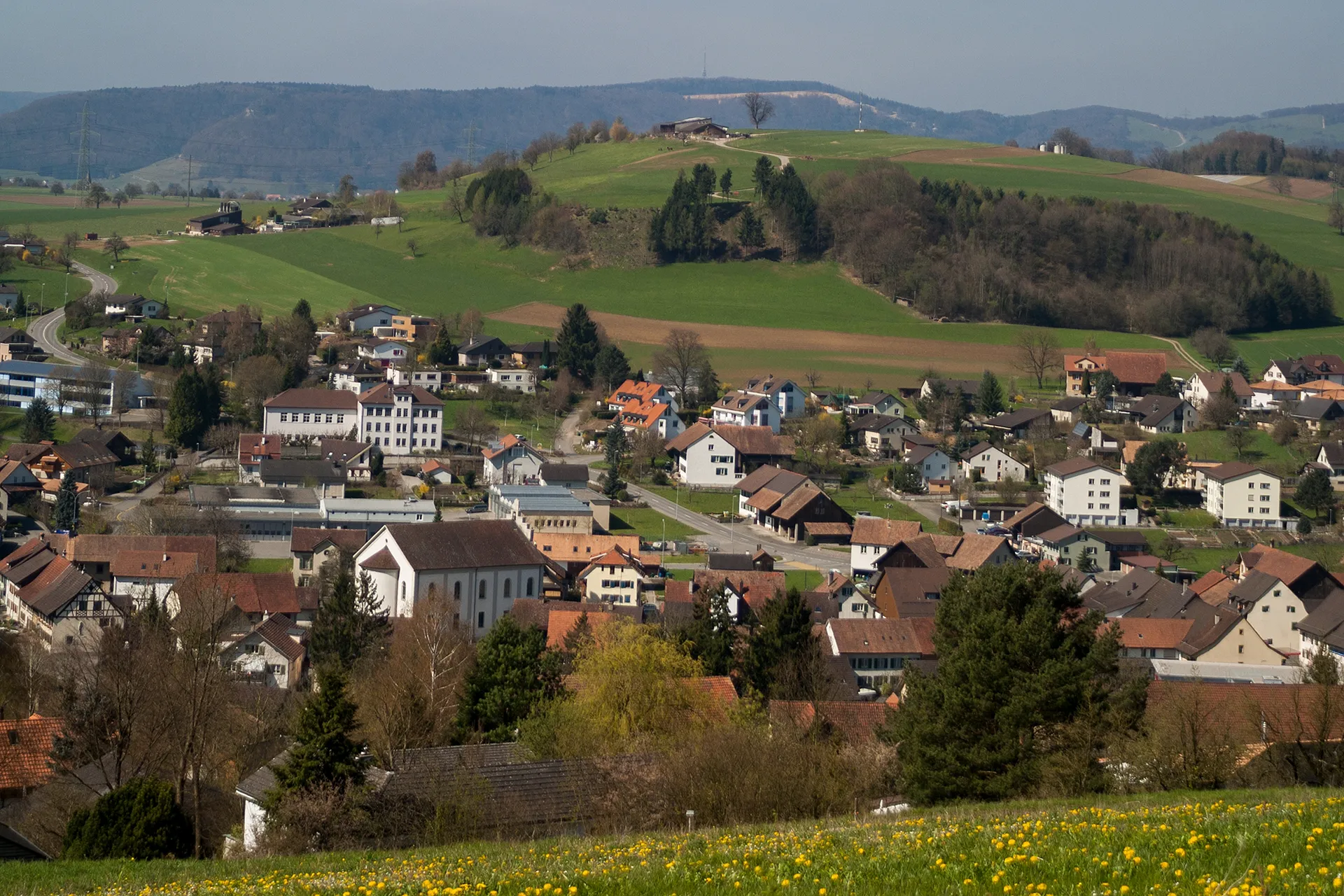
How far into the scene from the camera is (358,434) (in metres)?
53.8

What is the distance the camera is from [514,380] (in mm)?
62281

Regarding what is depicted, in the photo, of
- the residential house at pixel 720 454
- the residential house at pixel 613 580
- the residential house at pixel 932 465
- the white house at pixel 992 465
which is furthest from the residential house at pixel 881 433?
the residential house at pixel 613 580

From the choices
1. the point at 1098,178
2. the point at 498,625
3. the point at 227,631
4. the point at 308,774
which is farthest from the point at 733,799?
the point at 1098,178

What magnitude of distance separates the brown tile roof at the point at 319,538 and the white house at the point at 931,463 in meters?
22.1

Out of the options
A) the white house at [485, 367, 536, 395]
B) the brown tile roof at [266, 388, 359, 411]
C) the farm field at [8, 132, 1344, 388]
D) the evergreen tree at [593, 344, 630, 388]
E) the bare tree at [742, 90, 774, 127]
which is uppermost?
the bare tree at [742, 90, 774, 127]

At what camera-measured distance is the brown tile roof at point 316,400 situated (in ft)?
178

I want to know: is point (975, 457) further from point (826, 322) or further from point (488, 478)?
point (826, 322)

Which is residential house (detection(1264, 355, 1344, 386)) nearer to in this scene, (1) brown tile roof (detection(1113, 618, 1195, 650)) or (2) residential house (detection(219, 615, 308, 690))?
(1) brown tile roof (detection(1113, 618, 1195, 650))

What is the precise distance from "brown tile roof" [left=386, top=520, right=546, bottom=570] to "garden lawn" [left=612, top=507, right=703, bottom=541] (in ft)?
27.1

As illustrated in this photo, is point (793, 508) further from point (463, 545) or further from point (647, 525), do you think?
point (463, 545)

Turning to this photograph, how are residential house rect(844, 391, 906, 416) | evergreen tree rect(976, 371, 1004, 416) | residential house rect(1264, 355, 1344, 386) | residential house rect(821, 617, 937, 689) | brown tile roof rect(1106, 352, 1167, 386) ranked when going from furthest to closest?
1. residential house rect(1264, 355, 1344, 386)
2. brown tile roof rect(1106, 352, 1167, 386)
3. residential house rect(844, 391, 906, 416)
4. evergreen tree rect(976, 371, 1004, 416)
5. residential house rect(821, 617, 937, 689)

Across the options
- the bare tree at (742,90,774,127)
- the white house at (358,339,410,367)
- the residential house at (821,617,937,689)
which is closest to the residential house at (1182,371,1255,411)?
the white house at (358,339,410,367)

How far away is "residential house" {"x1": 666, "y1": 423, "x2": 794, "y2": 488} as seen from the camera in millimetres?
52312

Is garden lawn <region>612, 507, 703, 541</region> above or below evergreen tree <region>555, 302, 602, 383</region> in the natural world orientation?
below
